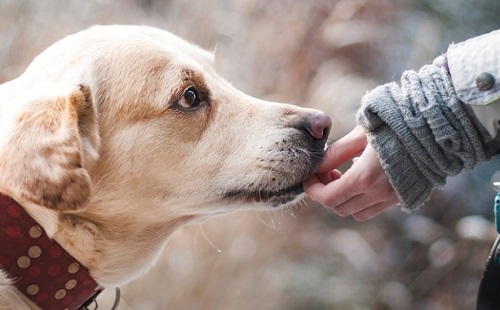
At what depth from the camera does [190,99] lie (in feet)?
6.19

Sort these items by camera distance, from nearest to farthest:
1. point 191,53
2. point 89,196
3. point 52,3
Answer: point 89,196 < point 191,53 < point 52,3

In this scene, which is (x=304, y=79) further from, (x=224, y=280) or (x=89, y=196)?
(x=89, y=196)

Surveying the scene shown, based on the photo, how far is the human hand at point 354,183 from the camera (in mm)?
1685

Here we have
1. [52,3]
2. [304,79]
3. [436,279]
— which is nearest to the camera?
[436,279]

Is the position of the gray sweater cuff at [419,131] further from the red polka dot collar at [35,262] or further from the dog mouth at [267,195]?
the red polka dot collar at [35,262]

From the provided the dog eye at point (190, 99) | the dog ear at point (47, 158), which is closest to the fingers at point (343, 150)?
the dog eye at point (190, 99)

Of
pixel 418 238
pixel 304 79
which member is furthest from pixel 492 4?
pixel 418 238

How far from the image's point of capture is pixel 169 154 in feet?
6.00

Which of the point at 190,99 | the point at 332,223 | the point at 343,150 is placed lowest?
the point at 332,223

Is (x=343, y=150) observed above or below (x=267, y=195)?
above

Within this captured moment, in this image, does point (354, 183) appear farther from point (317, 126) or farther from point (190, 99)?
point (190, 99)

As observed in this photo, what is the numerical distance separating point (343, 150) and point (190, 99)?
1.51 ft

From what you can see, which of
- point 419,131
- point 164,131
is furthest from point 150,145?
point 419,131

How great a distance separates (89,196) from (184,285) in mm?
1702
